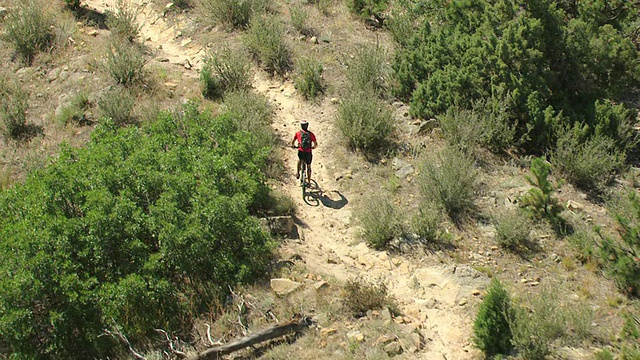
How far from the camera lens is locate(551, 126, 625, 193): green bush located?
398 inches

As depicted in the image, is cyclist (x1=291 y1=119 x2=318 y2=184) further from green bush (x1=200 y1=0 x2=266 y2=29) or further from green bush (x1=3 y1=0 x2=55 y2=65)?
green bush (x1=3 y1=0 x2=55 y2=65)

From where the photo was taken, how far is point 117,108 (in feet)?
41.1

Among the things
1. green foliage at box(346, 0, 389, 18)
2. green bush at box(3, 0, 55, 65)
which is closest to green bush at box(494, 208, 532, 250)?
green foliage at box(346, 0, 389, 18)

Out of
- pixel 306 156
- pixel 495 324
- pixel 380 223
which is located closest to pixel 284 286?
pixel 380 223

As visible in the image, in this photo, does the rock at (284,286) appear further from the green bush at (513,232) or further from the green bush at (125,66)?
the green bush at (125,66)

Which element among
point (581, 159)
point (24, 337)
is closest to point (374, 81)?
point (581, 159)

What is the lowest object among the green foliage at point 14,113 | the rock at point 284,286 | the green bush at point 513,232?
the green foliage at point 14,113

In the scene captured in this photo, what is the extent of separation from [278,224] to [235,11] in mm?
9007

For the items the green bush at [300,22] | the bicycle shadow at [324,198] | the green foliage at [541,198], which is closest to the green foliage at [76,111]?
the bicycle shadow at [324,198]

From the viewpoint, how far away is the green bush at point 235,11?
16.0 m

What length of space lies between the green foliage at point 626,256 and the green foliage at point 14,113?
1241 cm

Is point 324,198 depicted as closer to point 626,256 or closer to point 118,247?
point 118,247

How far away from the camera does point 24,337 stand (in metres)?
7.14

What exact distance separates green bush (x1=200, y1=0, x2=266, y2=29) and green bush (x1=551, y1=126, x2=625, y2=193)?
371 inches
